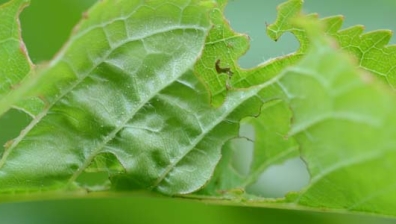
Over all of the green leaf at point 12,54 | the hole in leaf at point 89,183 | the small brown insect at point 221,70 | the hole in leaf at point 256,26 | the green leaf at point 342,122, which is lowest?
the green leaf at point 342,122

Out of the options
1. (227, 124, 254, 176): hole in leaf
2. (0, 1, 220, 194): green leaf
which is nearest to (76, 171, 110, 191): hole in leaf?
(0, 1, 220, 194): green leaf

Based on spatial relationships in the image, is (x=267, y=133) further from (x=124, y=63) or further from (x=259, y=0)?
(x=259, y=0)

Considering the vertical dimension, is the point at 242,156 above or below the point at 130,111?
above

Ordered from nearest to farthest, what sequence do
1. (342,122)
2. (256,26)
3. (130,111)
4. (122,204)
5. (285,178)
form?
(342,122)
(130,111)
(122,204)
(285,178)
(256,26)

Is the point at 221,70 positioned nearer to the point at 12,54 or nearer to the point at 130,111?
the point at 130,111

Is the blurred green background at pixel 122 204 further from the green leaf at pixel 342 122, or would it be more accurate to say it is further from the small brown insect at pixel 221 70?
the green leaf at pixel 342 122

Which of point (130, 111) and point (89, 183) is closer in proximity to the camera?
point (130, 111)

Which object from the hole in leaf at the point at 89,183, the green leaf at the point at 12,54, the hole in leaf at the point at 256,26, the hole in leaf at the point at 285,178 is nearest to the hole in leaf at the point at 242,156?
the hole in leaf at the point at 285,178

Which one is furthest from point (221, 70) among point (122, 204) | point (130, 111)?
point (122, 204)
